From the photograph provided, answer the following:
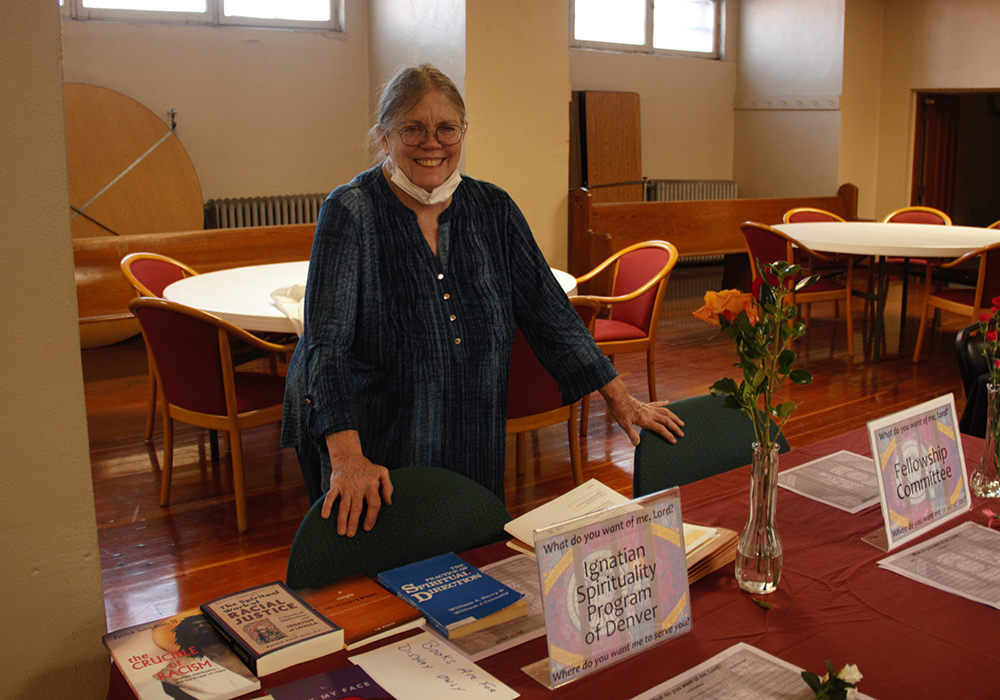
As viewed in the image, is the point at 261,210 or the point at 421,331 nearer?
the point at 421,331

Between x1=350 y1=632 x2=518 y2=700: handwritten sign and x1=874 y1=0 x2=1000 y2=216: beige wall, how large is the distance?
30.4ft

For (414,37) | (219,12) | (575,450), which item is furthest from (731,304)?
(219,12)

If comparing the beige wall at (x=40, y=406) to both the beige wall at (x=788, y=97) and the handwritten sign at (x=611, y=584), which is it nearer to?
the handwritten sign at (x=611, y=584)

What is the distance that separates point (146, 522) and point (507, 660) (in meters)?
2.58

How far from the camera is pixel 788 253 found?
5.64 m

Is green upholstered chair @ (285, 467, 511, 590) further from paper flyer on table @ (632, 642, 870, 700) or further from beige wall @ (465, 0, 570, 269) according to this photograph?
beige wall @ (465, 0, 570, 269)

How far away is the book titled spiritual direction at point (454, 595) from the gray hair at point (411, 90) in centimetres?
97

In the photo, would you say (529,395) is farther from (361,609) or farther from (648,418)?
(361,609)

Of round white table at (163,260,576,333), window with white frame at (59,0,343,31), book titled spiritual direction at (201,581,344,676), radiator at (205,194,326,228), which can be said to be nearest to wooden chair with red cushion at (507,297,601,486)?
round white table at (163,260,576,333)

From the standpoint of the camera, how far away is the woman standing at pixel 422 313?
6.07 feet

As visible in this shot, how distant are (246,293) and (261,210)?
4.07 metres

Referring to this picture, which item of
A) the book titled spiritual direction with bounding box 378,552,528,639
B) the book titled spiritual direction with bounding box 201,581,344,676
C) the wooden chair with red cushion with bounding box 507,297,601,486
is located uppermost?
the book titled spiritual direction with bounding box 201,581,344,676

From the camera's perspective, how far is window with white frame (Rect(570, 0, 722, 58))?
9.37 metres

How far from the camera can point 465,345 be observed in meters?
1.99
